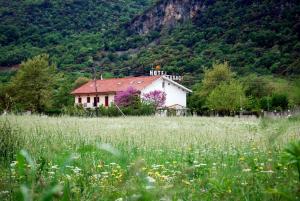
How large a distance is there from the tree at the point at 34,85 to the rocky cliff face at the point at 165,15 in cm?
8436

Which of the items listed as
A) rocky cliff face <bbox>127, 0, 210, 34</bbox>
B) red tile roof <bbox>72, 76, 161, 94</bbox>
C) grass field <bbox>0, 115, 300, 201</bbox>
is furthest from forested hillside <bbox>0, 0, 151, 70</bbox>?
grass field <bbox>0, 115, 300, 201</bbox>

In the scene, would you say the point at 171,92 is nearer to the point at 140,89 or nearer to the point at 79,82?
the point at 140,89

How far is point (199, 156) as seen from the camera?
6129 millimetres

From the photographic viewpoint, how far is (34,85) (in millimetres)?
45562

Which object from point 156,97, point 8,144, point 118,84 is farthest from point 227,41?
point 8,144

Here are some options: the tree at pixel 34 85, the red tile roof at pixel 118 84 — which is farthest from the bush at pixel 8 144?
the red tile roof at pixel 118 84

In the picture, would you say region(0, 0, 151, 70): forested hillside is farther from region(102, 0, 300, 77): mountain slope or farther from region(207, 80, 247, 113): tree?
region(207, 80, 247, 113): tree

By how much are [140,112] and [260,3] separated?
84.4 m

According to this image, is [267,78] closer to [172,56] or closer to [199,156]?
[172,56]

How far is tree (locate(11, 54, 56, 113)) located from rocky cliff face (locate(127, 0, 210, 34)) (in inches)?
3321

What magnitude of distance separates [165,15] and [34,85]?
94.7 m

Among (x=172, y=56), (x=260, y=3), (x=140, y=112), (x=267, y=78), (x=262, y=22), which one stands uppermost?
(x=260, y=3)

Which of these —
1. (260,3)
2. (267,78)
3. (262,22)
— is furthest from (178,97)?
(260,3)

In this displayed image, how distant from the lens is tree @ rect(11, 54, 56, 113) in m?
45.2
